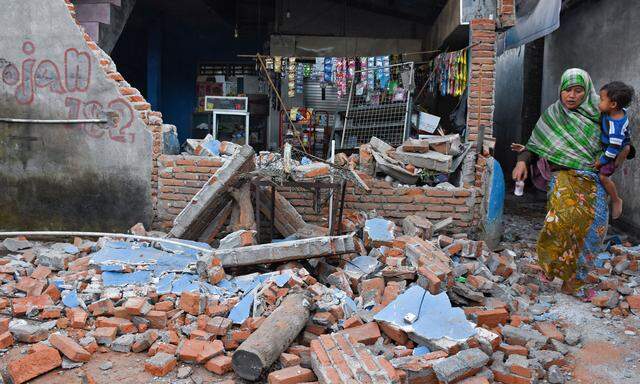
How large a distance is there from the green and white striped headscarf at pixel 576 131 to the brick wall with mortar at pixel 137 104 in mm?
4447

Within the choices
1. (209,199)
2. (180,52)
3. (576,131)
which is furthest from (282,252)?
(180,52)

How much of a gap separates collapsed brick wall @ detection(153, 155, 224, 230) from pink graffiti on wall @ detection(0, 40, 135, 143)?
1.79 ft

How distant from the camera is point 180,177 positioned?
6992 mm

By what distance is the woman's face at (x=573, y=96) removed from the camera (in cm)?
523

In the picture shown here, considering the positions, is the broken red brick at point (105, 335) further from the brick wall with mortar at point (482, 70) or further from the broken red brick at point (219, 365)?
the brick wall with mortar at point (482, 70)

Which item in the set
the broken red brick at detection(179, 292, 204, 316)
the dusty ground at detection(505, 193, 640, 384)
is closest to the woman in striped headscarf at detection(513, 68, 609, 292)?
the dusty ground at detection(505, 193, 640, 384)

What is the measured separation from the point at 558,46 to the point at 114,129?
8476 millimetres

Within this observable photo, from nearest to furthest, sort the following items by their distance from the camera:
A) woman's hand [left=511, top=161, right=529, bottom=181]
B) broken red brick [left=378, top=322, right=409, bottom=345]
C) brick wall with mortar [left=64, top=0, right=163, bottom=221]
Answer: broken red brick [left=378, top=322, right=409, bottom=345], woman's hand [left=511, top=161, right=529, bottom=181], brick wall with mortar [left=64, top=0, right=163, bottom=221]

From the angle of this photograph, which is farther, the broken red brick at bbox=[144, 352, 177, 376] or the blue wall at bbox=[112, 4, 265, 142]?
the blue wall at bbox=[112, 4, 265, 142]

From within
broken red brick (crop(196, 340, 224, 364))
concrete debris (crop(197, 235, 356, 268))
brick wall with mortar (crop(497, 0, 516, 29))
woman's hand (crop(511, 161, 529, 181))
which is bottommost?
broken red brick (crop(196, 340, 224, 364))

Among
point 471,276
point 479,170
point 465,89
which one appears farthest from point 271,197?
point 465,89

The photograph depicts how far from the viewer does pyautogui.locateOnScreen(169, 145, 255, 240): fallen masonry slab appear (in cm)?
607

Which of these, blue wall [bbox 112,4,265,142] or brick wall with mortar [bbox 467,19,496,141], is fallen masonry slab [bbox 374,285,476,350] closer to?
brick wall with mortar [bbox 467,19,496,141]

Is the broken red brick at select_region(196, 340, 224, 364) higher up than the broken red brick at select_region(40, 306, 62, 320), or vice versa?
the broken red brick at select_region(40, 306, 62, 320)
